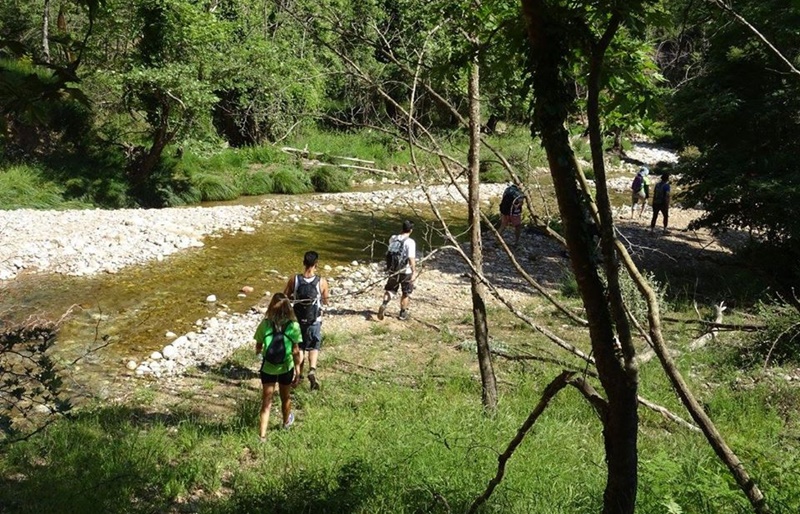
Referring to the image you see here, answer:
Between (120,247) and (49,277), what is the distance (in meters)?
2.07

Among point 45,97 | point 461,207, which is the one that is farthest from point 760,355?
point 461,207

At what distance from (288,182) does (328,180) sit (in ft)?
5.39

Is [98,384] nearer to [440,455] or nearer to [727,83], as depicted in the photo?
[440,455]

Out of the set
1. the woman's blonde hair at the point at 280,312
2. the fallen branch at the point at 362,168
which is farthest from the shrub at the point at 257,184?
the woman's blonde hair at the point at 280,312

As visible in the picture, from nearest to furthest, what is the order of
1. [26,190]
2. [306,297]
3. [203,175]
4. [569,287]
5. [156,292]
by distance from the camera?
[306,297] < [156,292] < [569,287] < [26,190] < [203,175]

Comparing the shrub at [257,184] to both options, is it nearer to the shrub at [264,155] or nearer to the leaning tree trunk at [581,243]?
the shrub at [264,155]

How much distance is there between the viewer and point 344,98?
1798 centimetres

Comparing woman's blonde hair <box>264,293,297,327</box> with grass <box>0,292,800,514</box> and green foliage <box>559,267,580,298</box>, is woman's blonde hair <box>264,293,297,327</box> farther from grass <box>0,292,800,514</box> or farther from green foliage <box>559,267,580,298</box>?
green foliage <box>559,267,580,298</box>

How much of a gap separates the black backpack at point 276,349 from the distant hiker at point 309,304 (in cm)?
107

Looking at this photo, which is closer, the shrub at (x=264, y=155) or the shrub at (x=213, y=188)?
the shrub at (x=213, y=188)

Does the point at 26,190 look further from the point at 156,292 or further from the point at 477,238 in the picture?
the point at 477,238

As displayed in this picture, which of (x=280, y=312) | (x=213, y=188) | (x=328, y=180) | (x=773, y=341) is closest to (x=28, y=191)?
(x=213, y=188)

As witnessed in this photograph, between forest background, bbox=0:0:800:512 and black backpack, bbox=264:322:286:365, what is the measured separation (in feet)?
6.55

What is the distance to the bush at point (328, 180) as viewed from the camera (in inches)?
923
